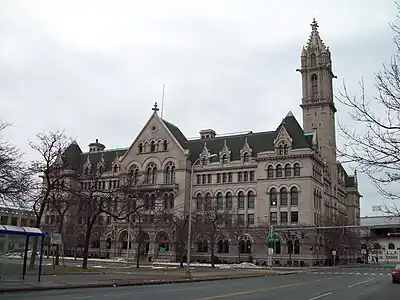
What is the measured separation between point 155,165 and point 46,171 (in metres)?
61.8

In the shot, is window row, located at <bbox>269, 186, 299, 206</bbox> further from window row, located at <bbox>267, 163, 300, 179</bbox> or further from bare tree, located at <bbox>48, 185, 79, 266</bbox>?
bare tree, located at <bbox>48, 185, 79, 266</bbox>

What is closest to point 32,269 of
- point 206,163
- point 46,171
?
point 46,171

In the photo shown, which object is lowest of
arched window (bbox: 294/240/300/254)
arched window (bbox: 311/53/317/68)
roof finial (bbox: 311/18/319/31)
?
arched window (bbox: 294/240/300/254)

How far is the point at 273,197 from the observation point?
87500 mm

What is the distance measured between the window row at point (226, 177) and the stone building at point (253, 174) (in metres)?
0.20

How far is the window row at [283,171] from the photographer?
283 ft

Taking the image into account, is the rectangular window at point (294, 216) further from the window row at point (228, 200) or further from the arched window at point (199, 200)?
the arched window at point (199, 200)

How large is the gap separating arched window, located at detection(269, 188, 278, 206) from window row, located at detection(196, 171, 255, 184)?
5101mm

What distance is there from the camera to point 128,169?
10294cm

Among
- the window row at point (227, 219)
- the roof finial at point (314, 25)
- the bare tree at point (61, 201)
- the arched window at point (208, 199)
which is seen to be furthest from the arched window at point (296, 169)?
the bare tree at point (61, 201)

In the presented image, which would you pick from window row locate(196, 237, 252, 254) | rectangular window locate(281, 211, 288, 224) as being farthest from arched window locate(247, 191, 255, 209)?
window row locate(196, 237, 252, 254)

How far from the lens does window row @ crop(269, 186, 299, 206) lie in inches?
3369

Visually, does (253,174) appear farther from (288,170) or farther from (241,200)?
(288,170)

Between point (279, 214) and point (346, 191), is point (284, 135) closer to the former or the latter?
point (279, 214)
